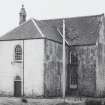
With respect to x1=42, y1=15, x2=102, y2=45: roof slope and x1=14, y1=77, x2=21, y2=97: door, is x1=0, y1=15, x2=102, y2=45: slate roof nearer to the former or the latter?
x1=42, y1=15, x2=102, y2=45: roof slope

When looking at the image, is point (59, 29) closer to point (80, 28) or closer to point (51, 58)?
point (80, 28)

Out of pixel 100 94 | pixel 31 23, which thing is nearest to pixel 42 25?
pixel 31 23

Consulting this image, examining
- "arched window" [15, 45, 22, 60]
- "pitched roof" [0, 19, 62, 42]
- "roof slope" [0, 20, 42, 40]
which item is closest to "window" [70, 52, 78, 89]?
"pitched roof" [0, 19, 62, 42]

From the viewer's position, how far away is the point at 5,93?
41.3 metres

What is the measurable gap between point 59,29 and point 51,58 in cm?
724

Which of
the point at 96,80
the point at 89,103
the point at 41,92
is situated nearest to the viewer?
the point at 89,103

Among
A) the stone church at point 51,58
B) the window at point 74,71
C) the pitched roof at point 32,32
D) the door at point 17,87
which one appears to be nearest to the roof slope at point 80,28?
the stone church at point 51,58

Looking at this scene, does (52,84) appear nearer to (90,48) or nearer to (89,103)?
(90,48)

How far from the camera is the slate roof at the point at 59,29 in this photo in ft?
136

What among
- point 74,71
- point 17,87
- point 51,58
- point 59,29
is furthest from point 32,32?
point 74,71

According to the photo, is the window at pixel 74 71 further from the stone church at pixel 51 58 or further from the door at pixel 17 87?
the door at pixel 17 87

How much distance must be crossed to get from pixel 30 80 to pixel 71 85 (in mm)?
7328

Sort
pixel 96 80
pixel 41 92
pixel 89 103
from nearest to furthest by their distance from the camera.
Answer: pixel 89 103 → pixel 41 92 → pixel 96 80

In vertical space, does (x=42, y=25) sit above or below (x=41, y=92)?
above
